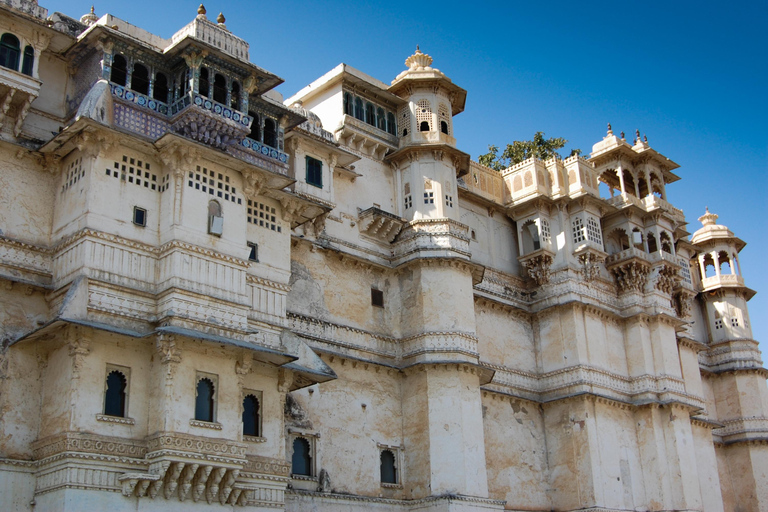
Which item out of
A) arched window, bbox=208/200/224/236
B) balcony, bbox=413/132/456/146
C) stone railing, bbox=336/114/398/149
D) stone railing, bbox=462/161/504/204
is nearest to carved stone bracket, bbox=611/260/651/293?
stone railing, bbox=462/161/504/204

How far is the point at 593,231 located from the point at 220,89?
1531 cm

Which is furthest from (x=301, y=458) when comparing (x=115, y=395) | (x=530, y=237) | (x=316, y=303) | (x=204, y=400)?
(x=530, y=237)

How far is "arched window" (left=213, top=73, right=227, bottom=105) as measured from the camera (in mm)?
20141

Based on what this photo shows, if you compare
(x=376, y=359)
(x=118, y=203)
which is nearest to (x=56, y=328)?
(x=118, y=203)

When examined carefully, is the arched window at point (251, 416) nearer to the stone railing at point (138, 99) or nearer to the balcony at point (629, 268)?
the stone railing at point (138, 99)

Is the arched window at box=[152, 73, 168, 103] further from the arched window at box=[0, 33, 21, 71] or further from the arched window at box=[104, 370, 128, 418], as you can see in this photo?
the arched window at box=[104, 370, 128, 418]

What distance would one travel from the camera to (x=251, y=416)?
19.2 metres

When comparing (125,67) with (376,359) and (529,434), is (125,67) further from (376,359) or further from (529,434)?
(529,434)

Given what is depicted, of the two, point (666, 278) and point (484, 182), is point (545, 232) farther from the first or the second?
point (666, 278)

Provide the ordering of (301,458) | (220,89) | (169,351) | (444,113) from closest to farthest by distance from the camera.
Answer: (169,351) → (220,89) → (301,458) → (444,113)

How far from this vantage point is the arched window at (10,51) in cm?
1822

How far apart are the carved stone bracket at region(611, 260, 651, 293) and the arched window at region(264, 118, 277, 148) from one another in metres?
14.2

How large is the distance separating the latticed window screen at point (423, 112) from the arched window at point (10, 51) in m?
12.3

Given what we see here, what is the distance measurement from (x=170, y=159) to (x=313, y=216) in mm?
4704
